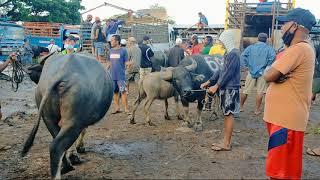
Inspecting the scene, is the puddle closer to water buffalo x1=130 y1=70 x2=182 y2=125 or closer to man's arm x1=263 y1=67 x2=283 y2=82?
water buffalo x1=130 y1=70 x2=182 y2=125

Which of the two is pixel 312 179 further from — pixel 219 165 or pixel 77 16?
pixel 77 16

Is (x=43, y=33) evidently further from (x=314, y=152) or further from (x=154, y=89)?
(x=314, y=152)

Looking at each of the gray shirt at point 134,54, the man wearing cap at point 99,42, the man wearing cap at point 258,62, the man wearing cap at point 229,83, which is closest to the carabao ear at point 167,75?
the man wearing cap at point 229,83

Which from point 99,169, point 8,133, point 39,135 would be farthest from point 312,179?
point 8,133

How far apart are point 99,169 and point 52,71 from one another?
5.31ft

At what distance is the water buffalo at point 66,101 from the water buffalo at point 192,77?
326cm

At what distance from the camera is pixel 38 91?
4941 mm

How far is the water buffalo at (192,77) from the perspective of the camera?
809 cm

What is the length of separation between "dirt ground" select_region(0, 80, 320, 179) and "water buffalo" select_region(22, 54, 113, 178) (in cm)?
84

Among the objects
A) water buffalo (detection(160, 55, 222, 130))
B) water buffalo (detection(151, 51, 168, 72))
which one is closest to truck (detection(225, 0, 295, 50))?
water buffalo (detection(151, 51, 168, 72))

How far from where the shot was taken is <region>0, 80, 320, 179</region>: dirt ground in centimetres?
553

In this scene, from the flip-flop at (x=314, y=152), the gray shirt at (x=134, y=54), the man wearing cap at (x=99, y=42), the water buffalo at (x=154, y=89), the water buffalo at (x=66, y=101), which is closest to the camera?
the water buffalo at (x=66, y=101)

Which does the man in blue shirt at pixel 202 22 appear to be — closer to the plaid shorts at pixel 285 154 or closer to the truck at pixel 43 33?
the truck at pixel 43 33

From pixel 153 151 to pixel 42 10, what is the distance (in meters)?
27.6
